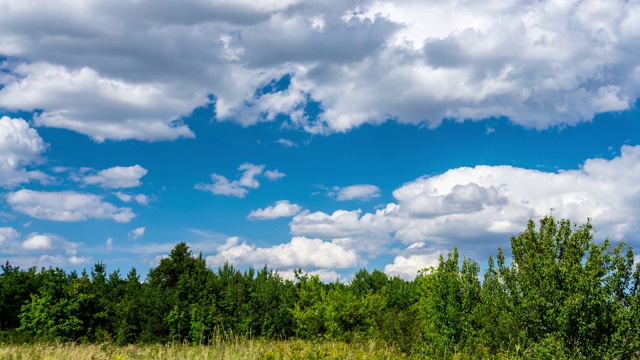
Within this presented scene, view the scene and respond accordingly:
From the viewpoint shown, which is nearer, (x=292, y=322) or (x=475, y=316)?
(x=475, y=316)

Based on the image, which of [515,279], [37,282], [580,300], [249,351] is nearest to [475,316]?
[515,279]

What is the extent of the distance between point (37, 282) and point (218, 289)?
44.0ft

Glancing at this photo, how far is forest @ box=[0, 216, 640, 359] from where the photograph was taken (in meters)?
23.8

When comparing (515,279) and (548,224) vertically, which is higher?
(548,224)

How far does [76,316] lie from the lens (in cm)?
3291

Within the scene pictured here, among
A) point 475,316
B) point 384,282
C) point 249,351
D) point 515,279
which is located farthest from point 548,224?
point 384,282

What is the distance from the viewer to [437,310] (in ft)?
92.8

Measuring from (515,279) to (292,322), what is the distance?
26.3 m

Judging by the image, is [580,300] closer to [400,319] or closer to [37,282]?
[400,319]

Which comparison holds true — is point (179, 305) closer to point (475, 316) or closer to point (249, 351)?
point (475, 316)

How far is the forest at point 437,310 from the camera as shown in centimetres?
2384

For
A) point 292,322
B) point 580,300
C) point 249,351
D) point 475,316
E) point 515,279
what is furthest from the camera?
point 292,322

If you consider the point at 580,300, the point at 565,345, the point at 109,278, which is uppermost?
the point at 109,278

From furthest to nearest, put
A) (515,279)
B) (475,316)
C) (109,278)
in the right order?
(109,278), (515,279), (475,316)
